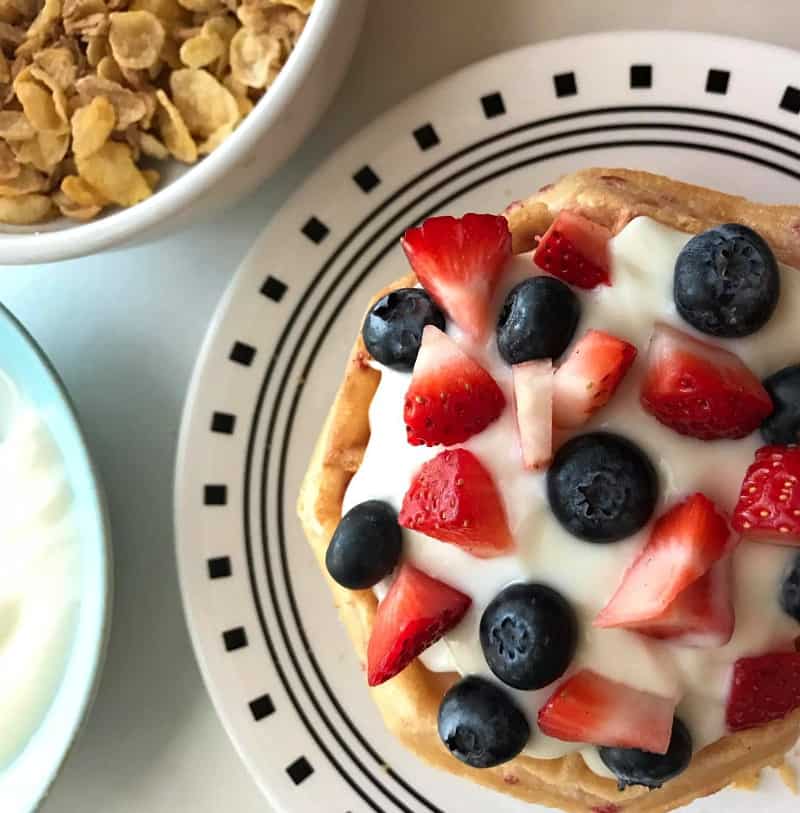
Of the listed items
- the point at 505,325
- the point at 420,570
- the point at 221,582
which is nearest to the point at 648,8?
the point at 505,325

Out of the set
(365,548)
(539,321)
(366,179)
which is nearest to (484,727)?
(365,548)

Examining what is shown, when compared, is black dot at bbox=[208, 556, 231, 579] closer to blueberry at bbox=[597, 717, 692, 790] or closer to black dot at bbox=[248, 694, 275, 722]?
black dot at bbox=[248, 694, 275, 722]

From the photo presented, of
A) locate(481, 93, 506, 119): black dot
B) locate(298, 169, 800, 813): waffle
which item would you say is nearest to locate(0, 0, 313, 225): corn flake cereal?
locate(481, 93, 506, 119): black dot

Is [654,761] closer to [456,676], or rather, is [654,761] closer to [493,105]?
[456,676]

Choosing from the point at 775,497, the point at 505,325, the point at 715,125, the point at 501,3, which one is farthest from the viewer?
the point at 501,3

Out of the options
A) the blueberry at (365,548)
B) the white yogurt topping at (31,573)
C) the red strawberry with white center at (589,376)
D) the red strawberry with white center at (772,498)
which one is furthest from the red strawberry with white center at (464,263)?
the white yogurt topping at (31,573)

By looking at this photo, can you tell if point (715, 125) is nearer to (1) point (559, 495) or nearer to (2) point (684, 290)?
(2) point (684, 290)
